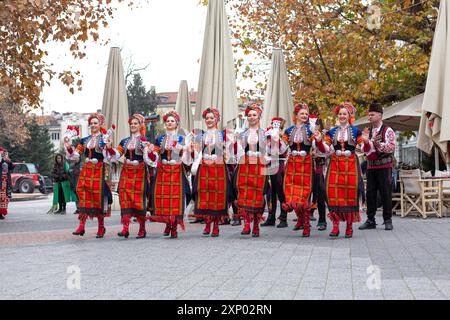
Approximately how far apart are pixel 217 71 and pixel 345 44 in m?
6.65

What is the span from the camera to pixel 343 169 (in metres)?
10.2

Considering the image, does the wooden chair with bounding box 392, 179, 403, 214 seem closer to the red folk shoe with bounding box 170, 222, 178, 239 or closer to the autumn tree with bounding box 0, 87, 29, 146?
the red folk shoe with bounding box 170, 222, 178, 239

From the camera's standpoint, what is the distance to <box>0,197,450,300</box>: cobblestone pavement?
568cm

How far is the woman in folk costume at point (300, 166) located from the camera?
33.8ft

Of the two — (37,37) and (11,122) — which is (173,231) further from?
(11,122)

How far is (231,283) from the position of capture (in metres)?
6.10

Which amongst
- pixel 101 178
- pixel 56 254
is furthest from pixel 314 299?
pixel 101 178

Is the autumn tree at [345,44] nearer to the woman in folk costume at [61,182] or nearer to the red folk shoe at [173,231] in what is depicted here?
the woman in folk costume at [61,182]

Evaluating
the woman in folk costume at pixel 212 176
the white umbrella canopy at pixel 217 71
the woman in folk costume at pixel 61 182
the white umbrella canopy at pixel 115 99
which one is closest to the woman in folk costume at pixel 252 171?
the woman in folk costume at pixel 212 176

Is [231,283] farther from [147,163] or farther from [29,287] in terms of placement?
[147,163]
